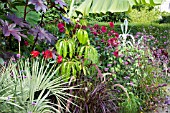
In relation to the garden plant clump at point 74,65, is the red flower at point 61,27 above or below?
above

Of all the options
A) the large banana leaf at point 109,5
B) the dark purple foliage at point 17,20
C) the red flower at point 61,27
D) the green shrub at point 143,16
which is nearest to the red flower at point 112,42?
the large banana leaf at point 109,5

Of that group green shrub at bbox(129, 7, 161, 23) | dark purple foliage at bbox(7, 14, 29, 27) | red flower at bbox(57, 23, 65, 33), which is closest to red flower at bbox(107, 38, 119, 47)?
red flower at bbox(57, 23, 65, 33)

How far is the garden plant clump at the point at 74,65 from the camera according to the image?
10.8ft

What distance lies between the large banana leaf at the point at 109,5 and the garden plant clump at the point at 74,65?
10.8 inches

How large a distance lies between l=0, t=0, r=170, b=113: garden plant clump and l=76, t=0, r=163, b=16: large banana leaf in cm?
27

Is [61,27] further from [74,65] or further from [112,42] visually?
[112,42]

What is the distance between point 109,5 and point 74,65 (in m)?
1.13

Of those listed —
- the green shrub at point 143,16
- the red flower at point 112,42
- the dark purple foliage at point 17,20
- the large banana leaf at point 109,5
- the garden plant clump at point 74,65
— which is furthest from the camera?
the green shrub at point 143,16

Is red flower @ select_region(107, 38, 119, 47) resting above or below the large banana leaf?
below

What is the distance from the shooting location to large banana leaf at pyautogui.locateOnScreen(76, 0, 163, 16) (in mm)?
4273

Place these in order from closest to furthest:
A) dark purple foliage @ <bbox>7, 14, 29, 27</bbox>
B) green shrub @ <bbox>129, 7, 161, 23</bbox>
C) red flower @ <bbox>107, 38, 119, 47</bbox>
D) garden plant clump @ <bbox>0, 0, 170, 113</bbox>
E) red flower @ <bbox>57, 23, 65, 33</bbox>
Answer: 1. garden plant clump @ <bbox>0, 0, 170, 113</bbox>
2. dark purple foliage @ <bbox>7, 14, 29, 27</bbox>
3. red flower @ <bbox>57, 23, 65, 33</bbox>
4. red flower @ <bbox>107, 38, 119, 47</bbox>
5. green shrub @ <bbox>129, 7, 161, 23</bbox>

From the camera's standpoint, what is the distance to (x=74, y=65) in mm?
Result: 4227

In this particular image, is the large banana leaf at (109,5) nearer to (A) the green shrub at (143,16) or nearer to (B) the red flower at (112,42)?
(B) the red flower at (112,42)

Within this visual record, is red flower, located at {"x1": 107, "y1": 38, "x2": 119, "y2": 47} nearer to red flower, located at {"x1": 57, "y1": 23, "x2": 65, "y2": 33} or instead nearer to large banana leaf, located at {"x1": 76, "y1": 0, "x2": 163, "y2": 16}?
large banana leaf, located at {"x1": 76, "y1": 0, "x2": 163, "y2": 16}
